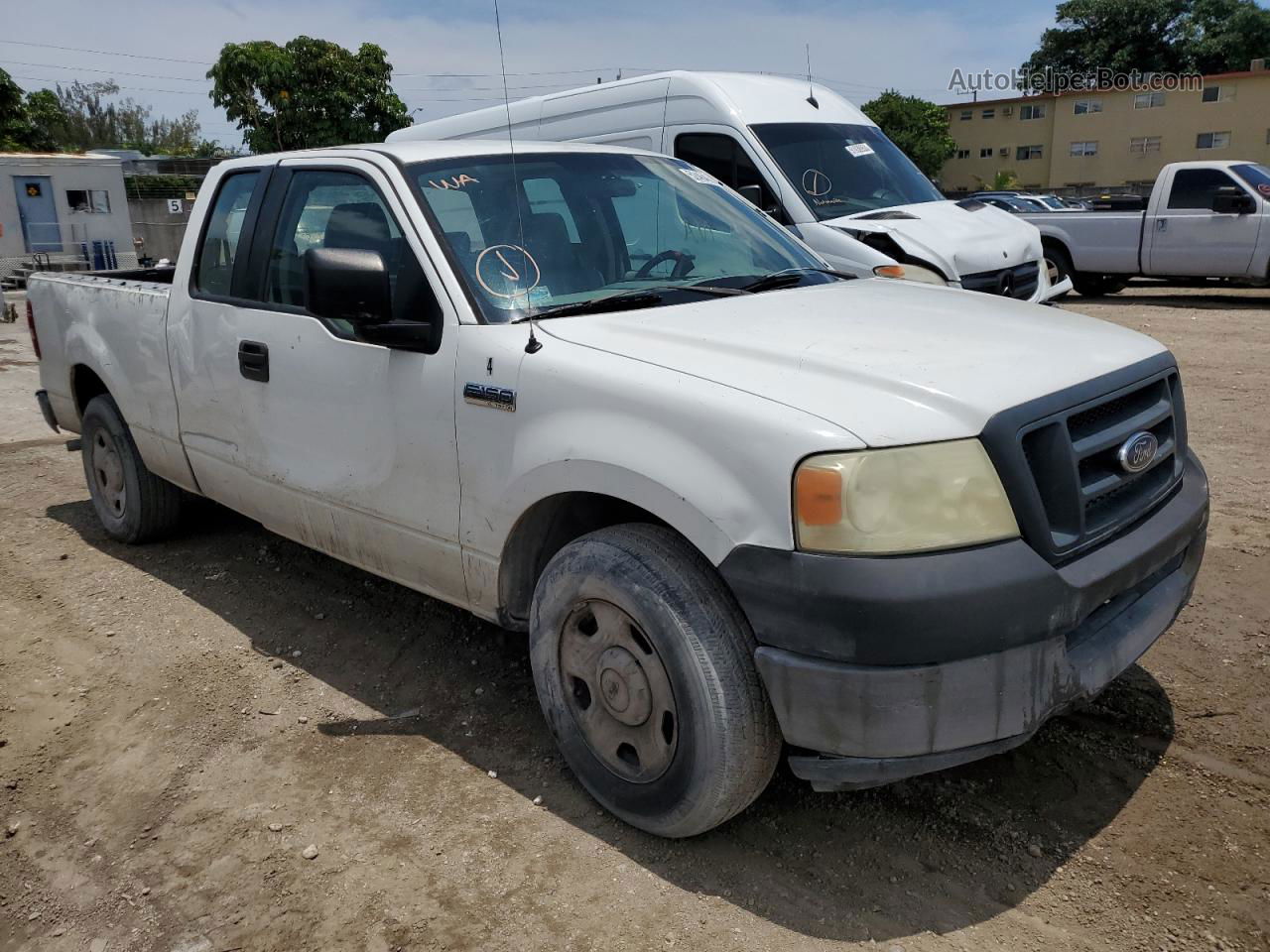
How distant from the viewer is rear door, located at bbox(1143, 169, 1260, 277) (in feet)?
43.8

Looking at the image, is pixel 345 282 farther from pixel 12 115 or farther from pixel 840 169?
pixel 12 115

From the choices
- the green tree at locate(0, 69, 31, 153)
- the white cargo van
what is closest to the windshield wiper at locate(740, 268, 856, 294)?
the white cargo van

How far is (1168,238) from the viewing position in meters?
14.0

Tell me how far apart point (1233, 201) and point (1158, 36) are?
208 feet

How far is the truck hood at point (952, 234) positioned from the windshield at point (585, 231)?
3.92m

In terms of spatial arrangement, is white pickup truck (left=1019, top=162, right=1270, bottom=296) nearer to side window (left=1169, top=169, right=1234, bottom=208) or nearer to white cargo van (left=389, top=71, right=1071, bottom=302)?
side window (left=1169, top=169, right=1234, bottom=208)

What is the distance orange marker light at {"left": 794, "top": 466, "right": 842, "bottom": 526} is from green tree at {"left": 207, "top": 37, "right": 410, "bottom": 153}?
38.8 metres

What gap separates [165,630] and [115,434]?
1.25 m

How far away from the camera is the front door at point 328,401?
130 inches

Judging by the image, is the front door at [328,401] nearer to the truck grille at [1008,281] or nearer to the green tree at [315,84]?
the truck grille at [1008,281]

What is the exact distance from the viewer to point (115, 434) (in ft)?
17.0

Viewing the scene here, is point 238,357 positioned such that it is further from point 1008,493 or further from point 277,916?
point 1008,493

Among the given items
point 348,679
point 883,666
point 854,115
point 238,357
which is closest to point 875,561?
point 883,666

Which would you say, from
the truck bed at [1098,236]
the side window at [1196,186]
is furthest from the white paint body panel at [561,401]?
the truck bed at [1098,236]
